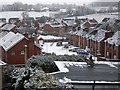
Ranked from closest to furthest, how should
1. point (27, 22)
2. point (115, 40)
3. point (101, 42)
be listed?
1. point (115, 40)
2. point (101, 42)
3. point (27, 22)

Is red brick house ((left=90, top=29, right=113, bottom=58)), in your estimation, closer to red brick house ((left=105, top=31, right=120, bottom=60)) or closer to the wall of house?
red brick house ((left=105, top=31, right=120, bottom=60))

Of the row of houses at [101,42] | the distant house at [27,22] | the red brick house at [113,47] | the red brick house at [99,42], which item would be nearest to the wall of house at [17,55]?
the row of houses at [101,42]

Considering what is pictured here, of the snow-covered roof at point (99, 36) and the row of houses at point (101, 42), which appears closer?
the row of houses at point (101, 42)

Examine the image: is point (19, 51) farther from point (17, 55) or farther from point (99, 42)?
point (99, 42)

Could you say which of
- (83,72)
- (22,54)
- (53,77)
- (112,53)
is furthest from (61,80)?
(112,53)

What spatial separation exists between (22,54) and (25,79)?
2991mm

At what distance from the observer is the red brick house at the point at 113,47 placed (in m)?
6.40

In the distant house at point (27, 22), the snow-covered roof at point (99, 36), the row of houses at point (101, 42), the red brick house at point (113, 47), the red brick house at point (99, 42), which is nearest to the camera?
the red brick house at point (113, 47)

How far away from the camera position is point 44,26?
47.3 ft

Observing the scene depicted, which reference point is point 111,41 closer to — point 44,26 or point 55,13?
point 44,26

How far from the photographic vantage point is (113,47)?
21.8ft

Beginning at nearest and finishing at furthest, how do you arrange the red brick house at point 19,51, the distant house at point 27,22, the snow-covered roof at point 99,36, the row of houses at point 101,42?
the red brick house at point 19,51 → the row of houses at point 101,42 → the snow-covered roof at point 99,36 → the distant house at point 27,22

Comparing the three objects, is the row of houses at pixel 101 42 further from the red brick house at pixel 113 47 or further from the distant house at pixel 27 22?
the distant house at pixel 27 22

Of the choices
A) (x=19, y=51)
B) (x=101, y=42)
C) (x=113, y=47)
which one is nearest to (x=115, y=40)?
(x=113, y=47)
